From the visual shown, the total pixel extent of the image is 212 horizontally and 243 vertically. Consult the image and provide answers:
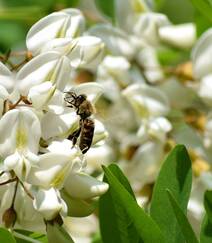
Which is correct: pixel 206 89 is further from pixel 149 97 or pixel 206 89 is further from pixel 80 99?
pixel 80 99

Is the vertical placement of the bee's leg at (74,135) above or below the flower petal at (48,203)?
above

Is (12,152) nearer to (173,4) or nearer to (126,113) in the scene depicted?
(126,113)

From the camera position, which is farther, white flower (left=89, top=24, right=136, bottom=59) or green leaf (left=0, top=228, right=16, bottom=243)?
white flower (left=89, top=24, right=136, bottom=59)

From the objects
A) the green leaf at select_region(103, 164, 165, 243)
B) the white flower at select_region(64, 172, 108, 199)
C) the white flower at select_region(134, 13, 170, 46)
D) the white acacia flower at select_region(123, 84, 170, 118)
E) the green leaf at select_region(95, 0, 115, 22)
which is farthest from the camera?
the green leaf at select_region(95, 0, 115, 22)

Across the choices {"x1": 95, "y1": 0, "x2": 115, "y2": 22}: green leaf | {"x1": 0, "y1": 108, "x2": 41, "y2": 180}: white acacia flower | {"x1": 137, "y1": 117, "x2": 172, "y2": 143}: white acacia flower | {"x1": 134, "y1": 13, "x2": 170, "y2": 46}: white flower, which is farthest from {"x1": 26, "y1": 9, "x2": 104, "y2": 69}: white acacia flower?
{"x1": 95, "y1": 0, "x2": 115, "y2": 22}: green leaf

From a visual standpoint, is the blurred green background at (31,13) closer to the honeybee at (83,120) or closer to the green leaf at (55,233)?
the honeybee at (83,120)

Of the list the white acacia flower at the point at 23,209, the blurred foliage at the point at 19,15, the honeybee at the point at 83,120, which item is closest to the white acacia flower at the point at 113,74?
the blurred foliage at the point at 19,15

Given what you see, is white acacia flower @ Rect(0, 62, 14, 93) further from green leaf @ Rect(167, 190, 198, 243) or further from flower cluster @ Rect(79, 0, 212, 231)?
flower cluster @ Rect(79, 0, 212, 231)
